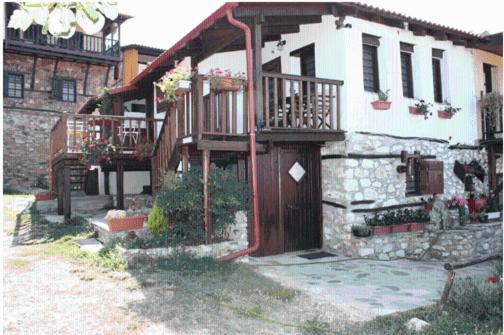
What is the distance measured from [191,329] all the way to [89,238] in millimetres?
5212

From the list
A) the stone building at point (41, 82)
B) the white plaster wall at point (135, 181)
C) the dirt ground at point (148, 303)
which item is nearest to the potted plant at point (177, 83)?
the dirt ground at point (148, 303)

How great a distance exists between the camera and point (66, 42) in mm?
21203

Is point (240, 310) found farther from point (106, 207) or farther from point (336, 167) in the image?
point (106, 207)

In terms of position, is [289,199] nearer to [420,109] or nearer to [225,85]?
[225,85]

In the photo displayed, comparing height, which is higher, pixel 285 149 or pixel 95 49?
pixel 95 49

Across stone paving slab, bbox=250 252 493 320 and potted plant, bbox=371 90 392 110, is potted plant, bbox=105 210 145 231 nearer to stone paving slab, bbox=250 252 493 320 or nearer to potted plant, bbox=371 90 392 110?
stone paving slab, bbox=250 252 493 320

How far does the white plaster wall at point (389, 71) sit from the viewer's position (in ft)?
27.2

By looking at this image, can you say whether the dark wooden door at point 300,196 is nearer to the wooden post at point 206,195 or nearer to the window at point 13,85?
the wooden post at point 206,195

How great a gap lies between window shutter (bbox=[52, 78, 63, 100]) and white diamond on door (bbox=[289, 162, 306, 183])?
17.9 meters

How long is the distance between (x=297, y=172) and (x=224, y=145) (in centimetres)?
226

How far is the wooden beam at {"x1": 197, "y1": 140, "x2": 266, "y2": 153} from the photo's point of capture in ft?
22.4

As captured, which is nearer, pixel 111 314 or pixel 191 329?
pixel 191 329

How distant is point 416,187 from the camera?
31.3 feet

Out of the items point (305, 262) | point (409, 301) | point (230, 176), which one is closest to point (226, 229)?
point (230, 176)
